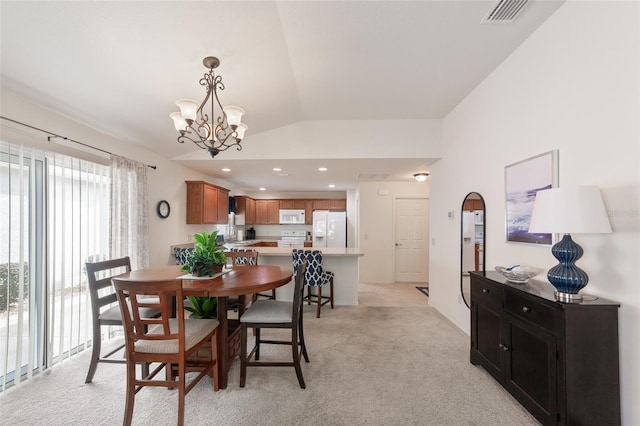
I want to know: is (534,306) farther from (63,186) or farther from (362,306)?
(63,186)

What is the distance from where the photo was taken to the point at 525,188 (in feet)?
6.96

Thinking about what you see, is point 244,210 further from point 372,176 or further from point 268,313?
point 268,313

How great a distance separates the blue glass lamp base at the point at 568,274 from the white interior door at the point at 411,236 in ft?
14.1

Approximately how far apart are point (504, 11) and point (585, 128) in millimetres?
944

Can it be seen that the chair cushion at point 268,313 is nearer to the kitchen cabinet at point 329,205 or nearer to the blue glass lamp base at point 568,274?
the blue glass lamp base at point 568,274

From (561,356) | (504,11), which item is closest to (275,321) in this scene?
(561,356)

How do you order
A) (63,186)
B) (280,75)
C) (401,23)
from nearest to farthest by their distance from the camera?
(401,23) → (63,186) → (280,75)

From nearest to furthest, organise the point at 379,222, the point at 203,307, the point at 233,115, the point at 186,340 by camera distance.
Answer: the point at 186,340
the point at 233,115
the point at 203,307
the point at 379,222

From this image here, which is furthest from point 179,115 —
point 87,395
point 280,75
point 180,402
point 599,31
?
point 599,31

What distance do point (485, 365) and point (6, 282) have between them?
377cm

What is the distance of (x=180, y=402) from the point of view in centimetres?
164

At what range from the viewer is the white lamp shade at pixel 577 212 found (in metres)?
1.39

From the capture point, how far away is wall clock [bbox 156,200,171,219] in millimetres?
3663

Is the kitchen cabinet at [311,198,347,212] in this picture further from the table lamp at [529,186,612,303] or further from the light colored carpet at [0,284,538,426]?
the table lamp at [529,186,612,303]
